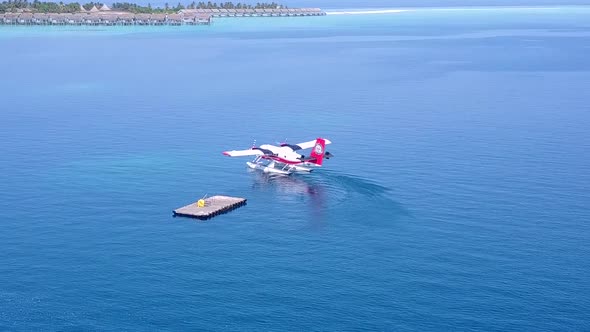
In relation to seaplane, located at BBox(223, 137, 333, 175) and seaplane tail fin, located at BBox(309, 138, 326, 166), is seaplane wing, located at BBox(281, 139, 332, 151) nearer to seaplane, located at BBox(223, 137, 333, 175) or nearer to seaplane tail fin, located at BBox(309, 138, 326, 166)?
seaplane, located at BBox(223, 137, 333, 175)

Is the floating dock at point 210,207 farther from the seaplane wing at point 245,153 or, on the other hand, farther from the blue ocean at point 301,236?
the seaplane wing at point 245,153

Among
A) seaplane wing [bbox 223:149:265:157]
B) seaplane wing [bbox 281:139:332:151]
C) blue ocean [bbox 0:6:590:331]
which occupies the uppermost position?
seaplane wing [bbox 281:139:332:151]

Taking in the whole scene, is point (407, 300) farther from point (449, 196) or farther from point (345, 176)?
point (345, 176)

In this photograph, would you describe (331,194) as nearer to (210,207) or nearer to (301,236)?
(301,236)

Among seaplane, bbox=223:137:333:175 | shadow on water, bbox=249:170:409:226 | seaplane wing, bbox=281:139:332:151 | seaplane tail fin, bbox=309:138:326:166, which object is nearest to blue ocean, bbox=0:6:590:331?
shadow on water, bbox=249:170:409:226

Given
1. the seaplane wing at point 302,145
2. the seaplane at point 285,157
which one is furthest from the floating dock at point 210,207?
the seaplane wing at point 302,145

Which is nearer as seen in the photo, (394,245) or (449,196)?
(394,245)

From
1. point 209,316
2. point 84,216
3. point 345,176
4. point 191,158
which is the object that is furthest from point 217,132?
point 209,316
